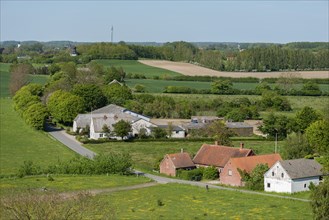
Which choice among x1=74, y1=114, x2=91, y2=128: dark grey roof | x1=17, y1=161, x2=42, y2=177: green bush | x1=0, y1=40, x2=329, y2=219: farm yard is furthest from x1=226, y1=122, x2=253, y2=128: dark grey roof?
x1=17, y1=161, x2=42, y2=177: green bush

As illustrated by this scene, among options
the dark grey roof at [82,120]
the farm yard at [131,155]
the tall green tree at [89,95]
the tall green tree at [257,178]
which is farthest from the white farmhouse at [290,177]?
the tall green tree at [89,95]

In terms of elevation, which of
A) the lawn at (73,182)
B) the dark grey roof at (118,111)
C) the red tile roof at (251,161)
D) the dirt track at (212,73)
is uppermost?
the dirt track at (212,73)

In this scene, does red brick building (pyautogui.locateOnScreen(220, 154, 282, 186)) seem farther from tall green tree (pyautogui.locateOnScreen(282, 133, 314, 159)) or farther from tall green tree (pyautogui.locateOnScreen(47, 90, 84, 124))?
tall green tree (pyautogui.locateOnScreen(47, 90, 84, 124))

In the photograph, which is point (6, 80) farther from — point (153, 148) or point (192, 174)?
point (192, 174)

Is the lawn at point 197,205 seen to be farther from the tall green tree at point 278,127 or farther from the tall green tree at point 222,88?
the tall green tree at point 222,88

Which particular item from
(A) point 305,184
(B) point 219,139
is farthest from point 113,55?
(A) point 305,184

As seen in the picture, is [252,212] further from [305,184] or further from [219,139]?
[219,139]
